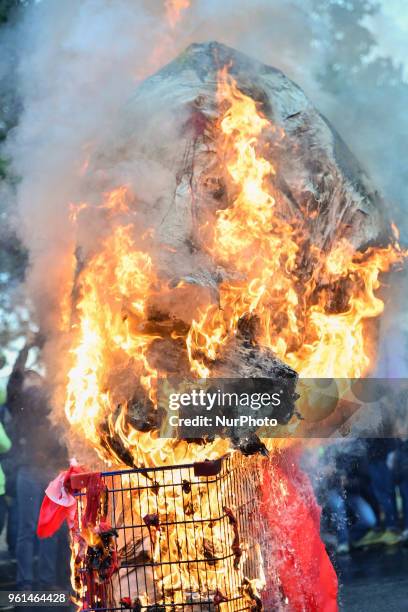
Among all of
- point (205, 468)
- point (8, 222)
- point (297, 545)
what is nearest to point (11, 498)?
point (8, 222)

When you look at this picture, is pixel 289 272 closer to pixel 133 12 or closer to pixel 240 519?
pixel 240 519

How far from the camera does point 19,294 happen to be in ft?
25.4

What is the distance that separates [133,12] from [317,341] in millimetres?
3485

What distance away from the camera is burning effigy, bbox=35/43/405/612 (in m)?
4.84

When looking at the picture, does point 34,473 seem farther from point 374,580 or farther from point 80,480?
point 374,580

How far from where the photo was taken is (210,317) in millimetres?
5324

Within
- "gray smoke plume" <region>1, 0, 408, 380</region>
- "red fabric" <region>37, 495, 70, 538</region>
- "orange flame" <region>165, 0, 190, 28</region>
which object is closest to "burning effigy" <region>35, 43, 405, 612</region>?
"red fabric" <region>37, 495, 70, 538</region>

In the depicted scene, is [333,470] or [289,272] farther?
[333,470]

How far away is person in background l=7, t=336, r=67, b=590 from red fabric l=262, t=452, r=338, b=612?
2.94 metres

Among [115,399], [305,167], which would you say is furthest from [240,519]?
[305,167]

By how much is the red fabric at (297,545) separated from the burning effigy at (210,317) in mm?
15

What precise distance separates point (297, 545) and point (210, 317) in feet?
6.72

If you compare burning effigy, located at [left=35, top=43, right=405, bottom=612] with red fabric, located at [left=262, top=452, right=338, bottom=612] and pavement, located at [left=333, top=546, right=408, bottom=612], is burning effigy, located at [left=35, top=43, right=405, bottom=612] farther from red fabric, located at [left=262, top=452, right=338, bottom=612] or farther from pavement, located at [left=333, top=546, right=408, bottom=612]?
pavement, located at [left=333, top=546, right=408, bottom=612]

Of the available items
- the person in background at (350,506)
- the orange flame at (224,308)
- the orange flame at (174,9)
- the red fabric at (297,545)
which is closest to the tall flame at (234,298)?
the orange flame at (224,308)
